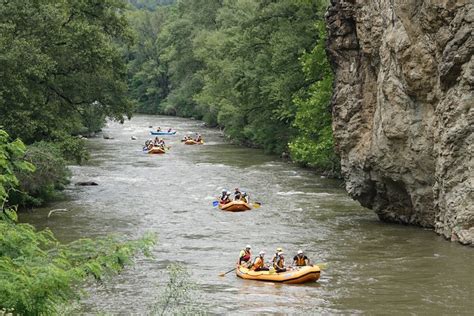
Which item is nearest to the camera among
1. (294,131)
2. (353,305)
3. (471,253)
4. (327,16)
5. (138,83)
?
(353,305)

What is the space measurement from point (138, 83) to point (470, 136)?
8412 cm

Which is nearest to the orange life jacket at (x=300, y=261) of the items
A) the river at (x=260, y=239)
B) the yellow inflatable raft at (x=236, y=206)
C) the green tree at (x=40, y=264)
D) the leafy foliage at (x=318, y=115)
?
the river at (x=260, y=239)

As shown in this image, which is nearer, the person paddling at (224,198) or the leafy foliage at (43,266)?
the leafy foliage at (43,266)

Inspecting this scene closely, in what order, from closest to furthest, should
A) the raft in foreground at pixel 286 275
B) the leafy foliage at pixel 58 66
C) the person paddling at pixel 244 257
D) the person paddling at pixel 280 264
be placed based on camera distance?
1. the raft in foreground at pixel 286 275
2. the person paddling at pixel 280 264
3. the person paddling at pixel 244 257
4. the leafy foliage at pixel 58 66

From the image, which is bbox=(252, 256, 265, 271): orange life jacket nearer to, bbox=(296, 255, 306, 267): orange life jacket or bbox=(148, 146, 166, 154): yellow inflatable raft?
bbox=(296, 255, 306, 267): orange life jacket

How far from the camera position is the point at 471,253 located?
2209 cm

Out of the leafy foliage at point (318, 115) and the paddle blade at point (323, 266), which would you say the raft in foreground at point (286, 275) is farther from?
the leafy foliage at point (318, 115)

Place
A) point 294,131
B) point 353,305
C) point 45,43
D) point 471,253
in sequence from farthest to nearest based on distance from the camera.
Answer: point 294,131
point 45,43
point 471,253
point 353,305

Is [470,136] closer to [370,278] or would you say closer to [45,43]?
[370,278]

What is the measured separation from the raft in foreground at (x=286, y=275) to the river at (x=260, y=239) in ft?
0.66

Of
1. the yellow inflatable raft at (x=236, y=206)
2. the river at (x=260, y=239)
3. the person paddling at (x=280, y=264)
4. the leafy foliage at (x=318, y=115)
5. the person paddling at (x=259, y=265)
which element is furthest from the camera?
the leafy foliage at (x=318, y=115)

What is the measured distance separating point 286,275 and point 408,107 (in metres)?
7.89

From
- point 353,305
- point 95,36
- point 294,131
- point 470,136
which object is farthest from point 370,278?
point 294,131

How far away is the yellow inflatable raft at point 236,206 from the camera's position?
3038 centimetres
